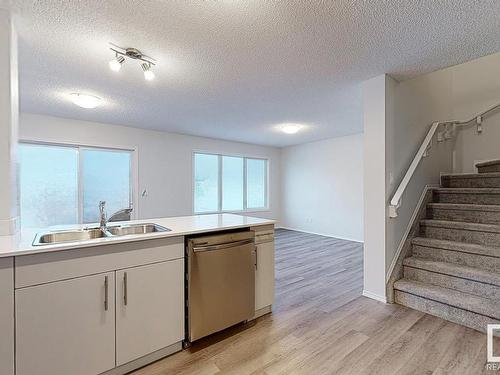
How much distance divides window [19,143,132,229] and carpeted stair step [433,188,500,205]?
5.16m

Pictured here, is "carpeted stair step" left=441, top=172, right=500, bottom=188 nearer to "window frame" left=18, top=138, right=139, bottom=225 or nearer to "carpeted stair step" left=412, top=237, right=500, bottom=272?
"carpeted stair step" left=412, top=237, right=500, bottom=272

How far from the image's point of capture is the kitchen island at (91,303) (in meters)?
1.35

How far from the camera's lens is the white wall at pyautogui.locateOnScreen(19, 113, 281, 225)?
4.29 metres

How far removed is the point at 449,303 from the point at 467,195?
173 cm

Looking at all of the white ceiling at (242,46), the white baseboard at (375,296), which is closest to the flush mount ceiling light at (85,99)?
the white ceiling at (242,46)

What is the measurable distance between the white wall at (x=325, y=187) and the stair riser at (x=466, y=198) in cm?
201

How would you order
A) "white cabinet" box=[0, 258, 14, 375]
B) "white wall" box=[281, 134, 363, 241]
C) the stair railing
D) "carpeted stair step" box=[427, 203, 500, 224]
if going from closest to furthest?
"white cabinet" box=[0, 258, 14, 375], the stair railing, "carpeted stair step" box=[427, 203, 500, 224], "white wall" box=[281, 134, 363, 241]

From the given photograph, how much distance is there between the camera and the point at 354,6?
166 centimetres

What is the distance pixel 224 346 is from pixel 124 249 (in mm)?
1051

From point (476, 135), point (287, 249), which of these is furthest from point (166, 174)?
point (476, 135)

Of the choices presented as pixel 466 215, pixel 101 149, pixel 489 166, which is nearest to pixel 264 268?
pixel 466 215

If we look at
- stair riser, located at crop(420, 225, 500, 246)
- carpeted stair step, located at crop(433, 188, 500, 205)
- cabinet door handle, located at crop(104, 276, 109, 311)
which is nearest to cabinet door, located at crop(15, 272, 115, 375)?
cabinet door handle, located at crop(104, 276, 109, 311)

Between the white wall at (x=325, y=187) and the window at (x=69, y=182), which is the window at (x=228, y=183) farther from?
the window at (x=69, y=182)

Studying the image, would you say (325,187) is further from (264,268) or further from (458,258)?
(264,268)
